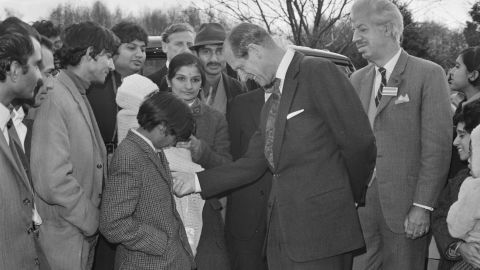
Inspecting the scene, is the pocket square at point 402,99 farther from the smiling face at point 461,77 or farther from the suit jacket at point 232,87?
the suit jacket at point 232,87

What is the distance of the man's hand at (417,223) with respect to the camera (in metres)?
4.06

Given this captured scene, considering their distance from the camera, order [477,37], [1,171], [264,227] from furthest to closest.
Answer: [477,37], [264,227], [1,171]

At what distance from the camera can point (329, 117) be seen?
3.28 metres

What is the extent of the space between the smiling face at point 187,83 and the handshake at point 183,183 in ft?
2.13

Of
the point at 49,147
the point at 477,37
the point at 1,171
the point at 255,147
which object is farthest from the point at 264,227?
the point at 477,37

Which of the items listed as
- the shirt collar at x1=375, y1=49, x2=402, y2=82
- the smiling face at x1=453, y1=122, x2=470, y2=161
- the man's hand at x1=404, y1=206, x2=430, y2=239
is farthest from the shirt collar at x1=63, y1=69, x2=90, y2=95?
the smiling face at x1=453, y1=122, x2=470, y2=161

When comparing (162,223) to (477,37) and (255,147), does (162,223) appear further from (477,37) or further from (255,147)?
(477,37)

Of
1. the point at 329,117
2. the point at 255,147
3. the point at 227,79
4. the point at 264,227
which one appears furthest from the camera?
the point at 227,79

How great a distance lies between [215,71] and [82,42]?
145 centimetres

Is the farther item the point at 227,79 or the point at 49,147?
the point at 227,79

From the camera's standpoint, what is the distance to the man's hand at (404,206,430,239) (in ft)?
13.3

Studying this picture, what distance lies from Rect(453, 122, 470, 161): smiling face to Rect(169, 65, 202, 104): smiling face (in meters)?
1.83

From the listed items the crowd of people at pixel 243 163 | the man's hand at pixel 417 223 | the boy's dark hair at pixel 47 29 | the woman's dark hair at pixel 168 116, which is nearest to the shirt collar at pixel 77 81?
the crowd of people at pixel 243 163

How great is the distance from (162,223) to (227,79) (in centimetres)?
184
